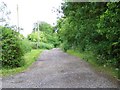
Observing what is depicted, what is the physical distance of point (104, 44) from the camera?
897 cm

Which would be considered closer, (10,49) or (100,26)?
(100,26)

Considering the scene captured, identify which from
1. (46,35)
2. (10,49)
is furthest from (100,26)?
(46,35)

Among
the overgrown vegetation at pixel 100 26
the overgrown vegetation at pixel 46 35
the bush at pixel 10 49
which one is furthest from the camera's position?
the overgrown vegetation at pixel 46 35

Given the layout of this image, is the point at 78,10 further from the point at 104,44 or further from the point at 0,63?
the point at 0,63

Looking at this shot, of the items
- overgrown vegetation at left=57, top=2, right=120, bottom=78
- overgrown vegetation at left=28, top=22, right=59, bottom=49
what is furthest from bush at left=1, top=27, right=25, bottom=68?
overgrown vegetation at left=28, top=22, right=59, bottom=49

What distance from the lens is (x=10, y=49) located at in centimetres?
1104

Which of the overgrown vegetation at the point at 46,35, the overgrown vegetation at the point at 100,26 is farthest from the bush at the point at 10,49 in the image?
the overgrown vegetation at the point at 46,35

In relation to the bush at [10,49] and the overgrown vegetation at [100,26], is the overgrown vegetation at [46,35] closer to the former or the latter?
the bush at [10,49]

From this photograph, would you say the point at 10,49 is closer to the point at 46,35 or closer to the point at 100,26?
the point at 100,26

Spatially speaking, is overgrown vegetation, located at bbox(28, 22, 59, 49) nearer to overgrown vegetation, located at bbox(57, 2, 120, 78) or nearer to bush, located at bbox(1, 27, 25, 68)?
bush, located at bbox(1, 27, 25, 68)

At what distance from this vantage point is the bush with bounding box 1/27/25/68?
10828 mm

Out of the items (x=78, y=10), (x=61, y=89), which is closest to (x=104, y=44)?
(x=78, y=10)

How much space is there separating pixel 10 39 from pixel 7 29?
23.3 inches

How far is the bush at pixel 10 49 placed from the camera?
35.5ft
